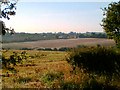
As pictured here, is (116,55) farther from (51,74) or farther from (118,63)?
(51,74)

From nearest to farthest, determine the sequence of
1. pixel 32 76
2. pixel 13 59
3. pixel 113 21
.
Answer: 1. pixel 13 59
2. pixel 32 76
3. pixel 113 21

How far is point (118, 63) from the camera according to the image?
25781mm

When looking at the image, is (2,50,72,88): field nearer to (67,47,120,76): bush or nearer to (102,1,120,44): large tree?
(67,47,120,76): bush

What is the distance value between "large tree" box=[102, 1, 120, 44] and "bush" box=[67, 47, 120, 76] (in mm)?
8173

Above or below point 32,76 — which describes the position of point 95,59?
above

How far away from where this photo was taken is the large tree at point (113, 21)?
1373 inches

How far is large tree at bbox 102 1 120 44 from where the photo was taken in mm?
34875

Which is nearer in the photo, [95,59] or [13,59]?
[13,59]

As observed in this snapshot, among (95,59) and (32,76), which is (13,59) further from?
(95,59)

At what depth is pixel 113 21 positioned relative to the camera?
35469 mm

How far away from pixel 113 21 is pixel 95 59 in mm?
10270

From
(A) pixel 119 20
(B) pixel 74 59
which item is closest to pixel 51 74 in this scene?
(B) pixel 74 59

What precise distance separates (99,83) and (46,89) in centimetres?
291

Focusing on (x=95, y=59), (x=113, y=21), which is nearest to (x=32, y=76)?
(x=95, y=59)
